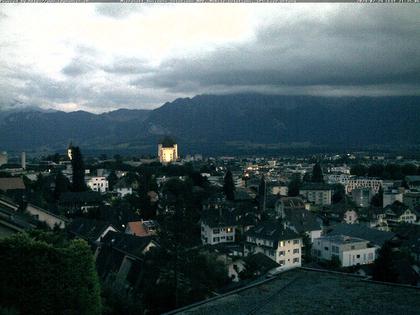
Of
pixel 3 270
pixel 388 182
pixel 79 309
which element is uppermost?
pixel 3 270

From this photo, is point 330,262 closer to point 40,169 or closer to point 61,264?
point 61,264

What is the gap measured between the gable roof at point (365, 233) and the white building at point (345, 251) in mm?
2534

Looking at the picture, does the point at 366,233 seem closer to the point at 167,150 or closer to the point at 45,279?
the point at 45,279

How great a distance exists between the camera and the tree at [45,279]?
889cm

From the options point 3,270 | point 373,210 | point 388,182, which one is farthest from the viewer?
point 388,182

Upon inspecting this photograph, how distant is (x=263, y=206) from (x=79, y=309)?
43519 millimetres

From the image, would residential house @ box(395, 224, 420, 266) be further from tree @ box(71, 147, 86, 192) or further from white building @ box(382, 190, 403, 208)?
tree @ box(71, 147, 86, 192)

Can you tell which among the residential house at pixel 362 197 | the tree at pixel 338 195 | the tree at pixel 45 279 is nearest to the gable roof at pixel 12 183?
the tree at pixel 45 279

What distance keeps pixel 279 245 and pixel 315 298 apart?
22070mm

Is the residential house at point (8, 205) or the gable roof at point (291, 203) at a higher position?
the residential house at point (8, 205)

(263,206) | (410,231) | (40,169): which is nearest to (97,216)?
(263,206)

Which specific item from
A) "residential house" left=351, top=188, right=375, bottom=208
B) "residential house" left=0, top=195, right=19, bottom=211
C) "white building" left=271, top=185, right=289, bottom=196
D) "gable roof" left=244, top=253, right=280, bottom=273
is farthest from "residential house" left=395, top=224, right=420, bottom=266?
"white building" left=271, top=185, right=289, bottom=196

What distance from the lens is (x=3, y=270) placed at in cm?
901

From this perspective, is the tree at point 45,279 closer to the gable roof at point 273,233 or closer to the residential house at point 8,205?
the residential house at point 8,205
